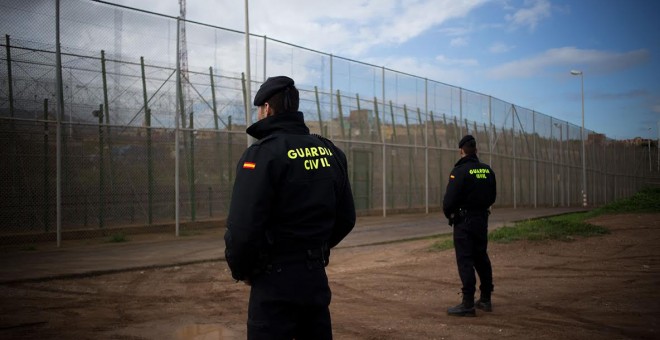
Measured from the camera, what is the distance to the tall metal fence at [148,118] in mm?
12680

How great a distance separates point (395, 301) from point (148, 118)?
407 inches

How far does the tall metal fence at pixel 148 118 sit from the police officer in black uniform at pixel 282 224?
1136cm

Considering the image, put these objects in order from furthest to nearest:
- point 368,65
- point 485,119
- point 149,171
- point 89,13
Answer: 1. point 485,119
2. point 368,65
3. point 149,171
4. point 89,13

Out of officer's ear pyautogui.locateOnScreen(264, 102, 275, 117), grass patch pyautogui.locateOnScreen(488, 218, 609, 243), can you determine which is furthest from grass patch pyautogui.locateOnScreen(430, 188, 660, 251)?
officer's ear pyautogui.locateOnScreen(264, 102, 275, 117)

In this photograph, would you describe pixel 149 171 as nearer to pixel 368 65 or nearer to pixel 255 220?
pixel 368 65

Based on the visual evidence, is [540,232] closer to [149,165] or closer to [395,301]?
[395,301]

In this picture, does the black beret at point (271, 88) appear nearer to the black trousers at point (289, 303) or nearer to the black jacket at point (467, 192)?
the black trousers at point (289, 303)

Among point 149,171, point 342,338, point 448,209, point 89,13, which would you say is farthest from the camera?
point 149,171

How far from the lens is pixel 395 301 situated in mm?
6938

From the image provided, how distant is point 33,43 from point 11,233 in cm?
434

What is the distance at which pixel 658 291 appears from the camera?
7070 mm

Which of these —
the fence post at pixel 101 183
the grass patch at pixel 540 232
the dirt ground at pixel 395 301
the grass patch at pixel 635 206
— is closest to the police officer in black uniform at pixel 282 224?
the dirt ground at pixel 395 301

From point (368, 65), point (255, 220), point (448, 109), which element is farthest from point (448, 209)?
point (448, 109)

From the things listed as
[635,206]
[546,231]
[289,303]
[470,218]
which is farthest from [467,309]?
[635,206]
